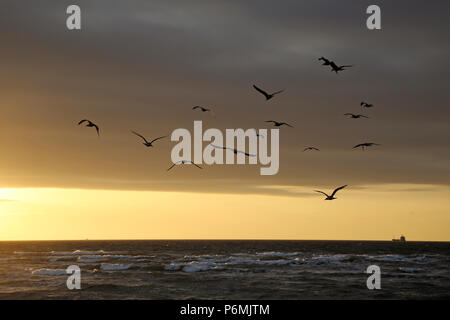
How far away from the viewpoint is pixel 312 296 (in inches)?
1660

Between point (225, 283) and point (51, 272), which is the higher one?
point (225, 283)

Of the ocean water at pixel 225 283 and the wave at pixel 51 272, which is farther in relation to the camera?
the wave at pixel 51 272

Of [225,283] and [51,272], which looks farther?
[51,272]

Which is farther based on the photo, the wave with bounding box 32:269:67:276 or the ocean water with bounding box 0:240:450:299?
the wave with bounding box 32:269:67:276
